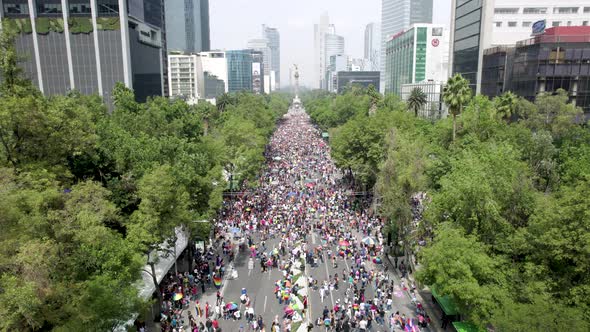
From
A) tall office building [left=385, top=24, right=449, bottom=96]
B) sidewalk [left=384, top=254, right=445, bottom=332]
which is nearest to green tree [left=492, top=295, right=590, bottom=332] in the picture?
sidewalk [left=384, top=254, right=445, bottom=332]

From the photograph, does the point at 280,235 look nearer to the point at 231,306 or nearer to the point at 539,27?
the point at 231,306

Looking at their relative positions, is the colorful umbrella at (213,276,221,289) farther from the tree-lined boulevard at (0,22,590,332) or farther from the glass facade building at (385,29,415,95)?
the glass facade building at (385,29,415,95)

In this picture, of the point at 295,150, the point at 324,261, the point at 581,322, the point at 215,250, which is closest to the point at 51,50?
the point at 295,150

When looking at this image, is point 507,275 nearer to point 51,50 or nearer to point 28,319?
point 28,319

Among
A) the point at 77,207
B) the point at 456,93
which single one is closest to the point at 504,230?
the point at 77,207

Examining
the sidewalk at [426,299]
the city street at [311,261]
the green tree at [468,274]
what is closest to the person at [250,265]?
the city street at [311,261]

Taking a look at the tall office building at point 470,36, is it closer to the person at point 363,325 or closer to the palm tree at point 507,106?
the palm tree at point 507,106
